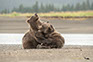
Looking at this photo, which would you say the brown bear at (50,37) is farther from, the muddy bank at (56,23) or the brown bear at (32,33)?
the muddy bank at (56,23)

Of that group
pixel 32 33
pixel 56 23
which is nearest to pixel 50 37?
pixel 32 33

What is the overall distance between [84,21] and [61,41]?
18457 mm

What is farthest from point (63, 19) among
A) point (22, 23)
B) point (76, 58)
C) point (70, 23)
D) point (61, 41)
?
point (76, 58)

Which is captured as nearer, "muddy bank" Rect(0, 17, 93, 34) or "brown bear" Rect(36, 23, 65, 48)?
"brown bear" Rect(36, 23, 65, 48)

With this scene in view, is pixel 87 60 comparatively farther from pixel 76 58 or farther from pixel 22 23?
pixel 22 23

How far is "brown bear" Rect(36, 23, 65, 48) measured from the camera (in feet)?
25.9

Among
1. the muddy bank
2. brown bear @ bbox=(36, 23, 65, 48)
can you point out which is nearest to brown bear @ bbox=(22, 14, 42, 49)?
brown bear @ bbox=(36, 23, 65, 48)

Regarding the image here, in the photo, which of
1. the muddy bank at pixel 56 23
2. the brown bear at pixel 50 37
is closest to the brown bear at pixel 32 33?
the brown bear at pixel 50 37

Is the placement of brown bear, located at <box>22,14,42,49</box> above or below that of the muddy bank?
above

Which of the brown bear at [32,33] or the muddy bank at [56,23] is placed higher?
the brown bear at [32,33]

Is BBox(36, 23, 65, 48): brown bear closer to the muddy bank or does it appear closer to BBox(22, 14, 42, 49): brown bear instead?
BBox(22, 14, 42, 49): brown bear

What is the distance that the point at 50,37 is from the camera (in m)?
8.00

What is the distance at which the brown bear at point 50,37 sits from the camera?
789 cm

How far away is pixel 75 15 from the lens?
2834cm
